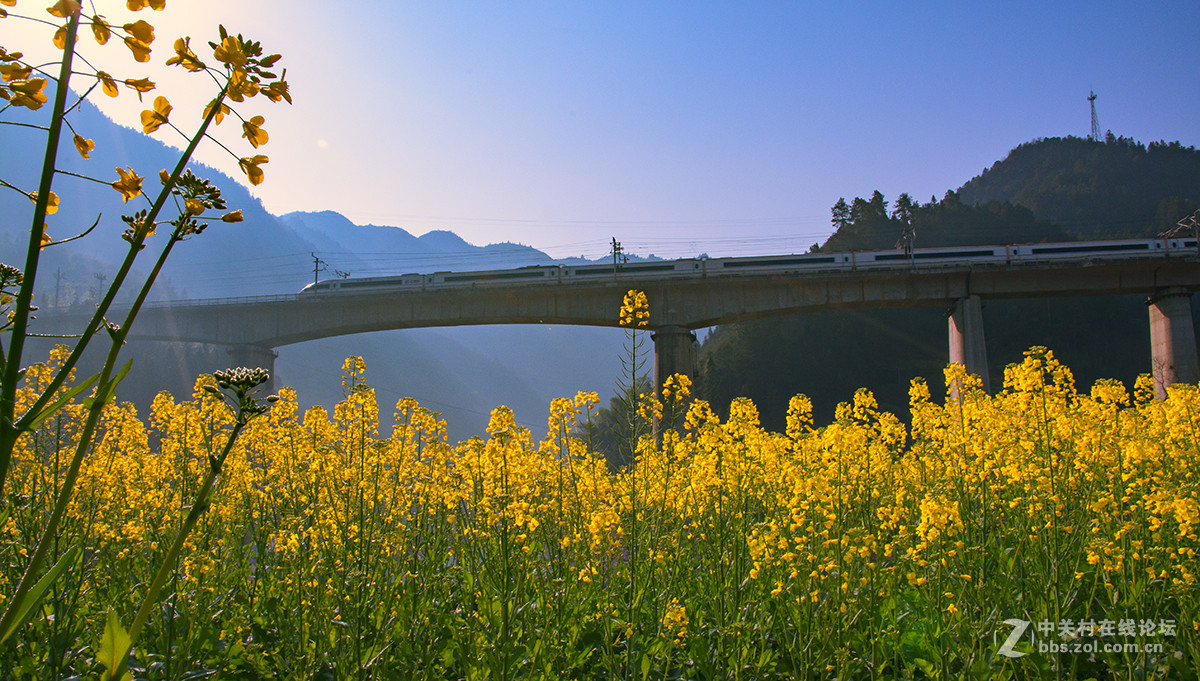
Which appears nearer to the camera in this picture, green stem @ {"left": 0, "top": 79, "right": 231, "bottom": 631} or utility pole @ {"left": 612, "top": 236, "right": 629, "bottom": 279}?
green stem @ {"left": 0, "top": 79, "right": 231, "bottom": 631}

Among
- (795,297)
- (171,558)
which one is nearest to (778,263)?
(795,297)

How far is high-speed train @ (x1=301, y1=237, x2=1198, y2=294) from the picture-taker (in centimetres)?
2856

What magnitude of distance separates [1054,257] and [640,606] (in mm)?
31699

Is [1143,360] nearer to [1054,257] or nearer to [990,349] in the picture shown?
[990,349]

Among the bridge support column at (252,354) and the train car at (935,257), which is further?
the bridge support column at (252,354)

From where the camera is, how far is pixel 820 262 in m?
30.1

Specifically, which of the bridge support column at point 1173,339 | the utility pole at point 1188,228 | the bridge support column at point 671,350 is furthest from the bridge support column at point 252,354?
the utility pole at point 1188,228

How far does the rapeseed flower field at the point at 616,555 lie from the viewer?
3.12 m

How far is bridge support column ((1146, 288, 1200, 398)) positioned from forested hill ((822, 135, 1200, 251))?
1858cm

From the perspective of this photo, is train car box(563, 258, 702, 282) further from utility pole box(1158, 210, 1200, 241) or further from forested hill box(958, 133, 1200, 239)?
forested hill box(958, 133, 1200, 239)

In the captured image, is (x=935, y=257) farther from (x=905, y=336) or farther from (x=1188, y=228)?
(x=905, y=336)

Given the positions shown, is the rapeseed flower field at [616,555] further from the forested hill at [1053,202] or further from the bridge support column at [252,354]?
the forested hill at [1053,202]

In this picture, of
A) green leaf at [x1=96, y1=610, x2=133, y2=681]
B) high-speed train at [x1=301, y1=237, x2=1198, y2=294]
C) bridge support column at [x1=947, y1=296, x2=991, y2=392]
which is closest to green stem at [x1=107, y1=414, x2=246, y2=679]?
green leaf at [x1=96, y1=610, x2=133, y2=681]

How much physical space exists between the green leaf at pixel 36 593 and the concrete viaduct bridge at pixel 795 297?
90.2 ft
